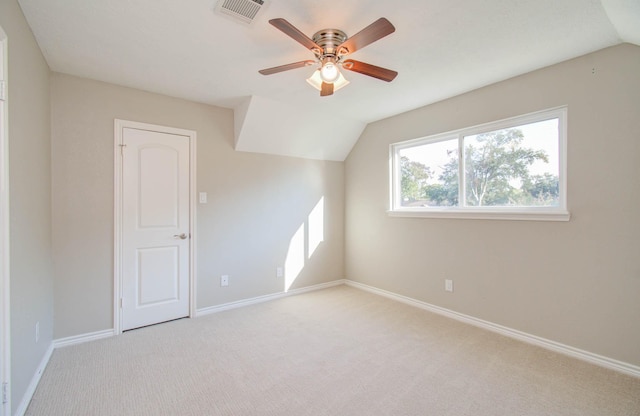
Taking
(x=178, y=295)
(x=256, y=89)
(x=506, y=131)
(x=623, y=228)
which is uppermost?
(x=256, y=89)

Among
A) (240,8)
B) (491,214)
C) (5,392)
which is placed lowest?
(5,392)

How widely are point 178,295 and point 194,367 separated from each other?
3.80ft

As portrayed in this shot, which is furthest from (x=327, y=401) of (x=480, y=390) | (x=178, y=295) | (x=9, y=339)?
(x=178, y=295)

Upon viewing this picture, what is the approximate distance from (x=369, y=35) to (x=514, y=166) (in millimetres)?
2031

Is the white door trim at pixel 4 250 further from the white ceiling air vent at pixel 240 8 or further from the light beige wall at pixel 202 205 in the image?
the light beige wall at pixel 202 205

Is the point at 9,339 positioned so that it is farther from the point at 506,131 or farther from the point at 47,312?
the point at 506,131

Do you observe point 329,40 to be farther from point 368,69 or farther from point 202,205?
point 202,205

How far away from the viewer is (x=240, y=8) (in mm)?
1748

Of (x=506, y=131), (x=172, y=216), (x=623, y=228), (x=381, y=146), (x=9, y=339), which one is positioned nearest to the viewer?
(x=9, y=339)

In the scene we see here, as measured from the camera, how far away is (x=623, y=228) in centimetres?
217

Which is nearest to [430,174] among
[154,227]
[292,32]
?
[292,32]

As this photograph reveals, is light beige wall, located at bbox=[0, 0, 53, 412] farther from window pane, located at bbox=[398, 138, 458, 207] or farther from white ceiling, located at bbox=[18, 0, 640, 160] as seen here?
window pane, located at bbox=[398, 138, 458, 207]

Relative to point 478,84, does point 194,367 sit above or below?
below

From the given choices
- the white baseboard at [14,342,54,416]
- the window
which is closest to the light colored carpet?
the white baseboard at [14,342,54,416]
